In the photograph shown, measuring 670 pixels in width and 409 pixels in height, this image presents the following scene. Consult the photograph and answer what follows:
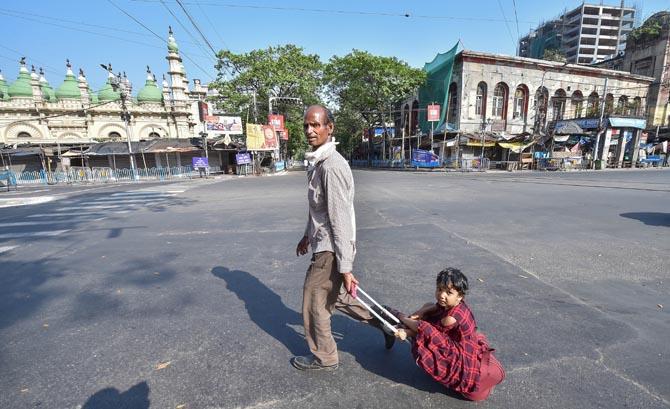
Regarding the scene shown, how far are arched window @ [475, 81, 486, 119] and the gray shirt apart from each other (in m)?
32.3

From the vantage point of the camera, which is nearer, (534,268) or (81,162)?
(534,268)

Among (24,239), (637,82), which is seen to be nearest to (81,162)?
(24,239)

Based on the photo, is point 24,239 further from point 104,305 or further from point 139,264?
point 104,305

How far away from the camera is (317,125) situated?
81.0 inches

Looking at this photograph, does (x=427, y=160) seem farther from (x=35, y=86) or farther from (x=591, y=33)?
(x=591, y=33)

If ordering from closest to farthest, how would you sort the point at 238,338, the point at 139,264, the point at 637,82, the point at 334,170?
1. the point at 334,170
2. the point at 238,338
3. the point at 139,264
4. the point at 637,82

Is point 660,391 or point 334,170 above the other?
point 334,170

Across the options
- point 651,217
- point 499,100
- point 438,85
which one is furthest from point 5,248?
point 499,100

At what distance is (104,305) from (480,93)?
33897mm

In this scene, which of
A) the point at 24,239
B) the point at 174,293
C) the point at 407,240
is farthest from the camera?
the point at 24,239

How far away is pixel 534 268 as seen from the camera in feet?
13.8

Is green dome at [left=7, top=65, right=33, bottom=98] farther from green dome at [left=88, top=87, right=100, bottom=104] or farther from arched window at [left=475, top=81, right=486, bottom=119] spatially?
arched window at [left=475, top=81, right=486, bottom=119]

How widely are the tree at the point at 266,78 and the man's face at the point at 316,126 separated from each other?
100ft

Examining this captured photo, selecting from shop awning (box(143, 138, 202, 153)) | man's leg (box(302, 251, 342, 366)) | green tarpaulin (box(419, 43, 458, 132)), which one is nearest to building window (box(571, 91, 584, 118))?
green tarpaulin (box(419, 43, 458, 132))
